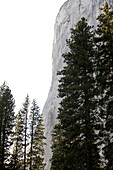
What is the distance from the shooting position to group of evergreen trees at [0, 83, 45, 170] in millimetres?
21938

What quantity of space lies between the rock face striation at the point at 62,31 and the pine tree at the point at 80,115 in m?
Answer: 38.4

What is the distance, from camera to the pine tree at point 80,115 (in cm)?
1200

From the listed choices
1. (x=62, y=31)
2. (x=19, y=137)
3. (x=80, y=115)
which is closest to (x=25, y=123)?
(x=19, y=137)

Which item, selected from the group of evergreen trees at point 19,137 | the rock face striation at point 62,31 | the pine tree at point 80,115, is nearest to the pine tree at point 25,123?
the group of evergreen trees at point 19,137

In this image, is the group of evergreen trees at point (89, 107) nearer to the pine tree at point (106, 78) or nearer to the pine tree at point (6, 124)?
the pine tree at point (106, 78)

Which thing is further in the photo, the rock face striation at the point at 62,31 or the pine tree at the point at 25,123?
the rock face striation at the point at 62,31

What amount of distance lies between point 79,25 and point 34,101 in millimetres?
15516

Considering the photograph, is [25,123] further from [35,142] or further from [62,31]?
[62,31]

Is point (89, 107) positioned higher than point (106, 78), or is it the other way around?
point (106, 78)

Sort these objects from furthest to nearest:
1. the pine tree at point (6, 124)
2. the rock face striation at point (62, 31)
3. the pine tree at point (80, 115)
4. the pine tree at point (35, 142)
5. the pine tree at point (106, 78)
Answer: the rock face striation at point (62, 31)
the pine tree at point (35, 142)
the pine tree at point (6, 124)
the pine tree at point (80, 115)
the pine tree at point (106, 78)

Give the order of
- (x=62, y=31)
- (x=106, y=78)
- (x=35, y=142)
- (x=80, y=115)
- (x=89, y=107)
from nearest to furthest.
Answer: (x=106, y=78) → (x=89, y=107) → (x=80, y=115) → (x=35, y=142) → (x=62, y=31)

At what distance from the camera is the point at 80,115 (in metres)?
12.4

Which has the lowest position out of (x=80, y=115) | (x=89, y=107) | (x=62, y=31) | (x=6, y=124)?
(x=80, y=115)

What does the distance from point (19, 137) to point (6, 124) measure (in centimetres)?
396
